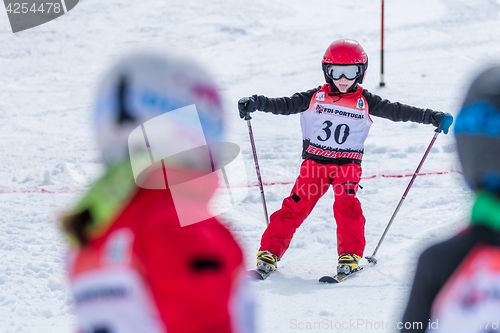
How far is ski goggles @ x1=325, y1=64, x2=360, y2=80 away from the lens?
3.89 metres

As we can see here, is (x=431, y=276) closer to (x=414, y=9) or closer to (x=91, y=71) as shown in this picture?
(x=91, y=71)

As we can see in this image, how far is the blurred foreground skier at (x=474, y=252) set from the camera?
1.10 metres

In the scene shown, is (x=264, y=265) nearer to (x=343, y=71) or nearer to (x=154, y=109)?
(x=343, y=71)

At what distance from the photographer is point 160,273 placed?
1.07m

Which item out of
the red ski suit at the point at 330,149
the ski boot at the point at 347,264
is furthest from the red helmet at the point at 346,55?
the ski boot at the point at 347,264

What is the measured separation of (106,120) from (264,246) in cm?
291

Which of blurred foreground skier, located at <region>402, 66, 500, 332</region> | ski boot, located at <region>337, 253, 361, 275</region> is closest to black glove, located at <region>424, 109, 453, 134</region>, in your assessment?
ski boot, located at <region>337, 253, 361, 275</region>

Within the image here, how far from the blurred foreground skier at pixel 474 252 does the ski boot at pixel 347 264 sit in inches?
99.5

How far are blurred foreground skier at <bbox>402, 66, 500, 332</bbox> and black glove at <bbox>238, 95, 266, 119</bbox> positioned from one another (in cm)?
286

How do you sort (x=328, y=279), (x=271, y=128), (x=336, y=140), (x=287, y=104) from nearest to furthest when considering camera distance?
(x=328, y=279) → (x=336, y=140) → (x=287, y=104) → (x=271, y=128)

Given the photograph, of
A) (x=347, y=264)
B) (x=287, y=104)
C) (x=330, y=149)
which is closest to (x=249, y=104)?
(x=287, y=104)

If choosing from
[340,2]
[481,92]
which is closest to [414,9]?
[340,2]

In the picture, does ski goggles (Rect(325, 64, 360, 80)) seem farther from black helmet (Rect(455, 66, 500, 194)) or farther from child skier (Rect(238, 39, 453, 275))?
black helmet (Rect(455, 66, 500, 194))

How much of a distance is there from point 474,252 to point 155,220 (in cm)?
69
